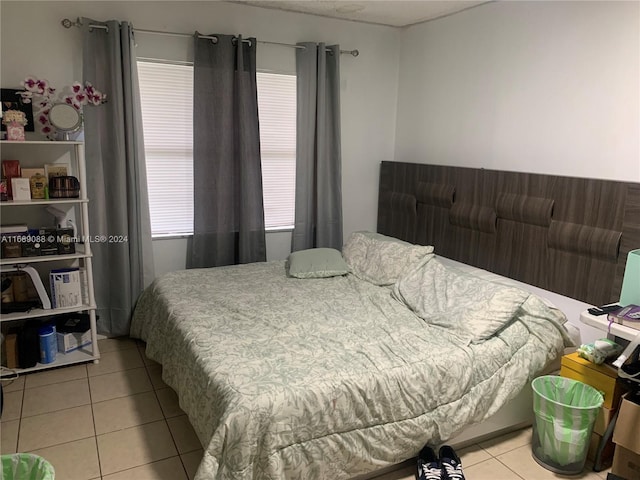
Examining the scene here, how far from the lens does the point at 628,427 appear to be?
2.02m

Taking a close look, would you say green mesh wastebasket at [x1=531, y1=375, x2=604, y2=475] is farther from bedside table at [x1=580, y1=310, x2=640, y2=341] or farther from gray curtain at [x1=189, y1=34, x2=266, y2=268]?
gray curtain at [x1=189, y1=34, x2=266, y2=268]

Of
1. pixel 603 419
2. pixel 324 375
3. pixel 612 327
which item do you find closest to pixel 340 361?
pixel 324 375

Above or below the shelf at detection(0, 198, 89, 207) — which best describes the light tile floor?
below

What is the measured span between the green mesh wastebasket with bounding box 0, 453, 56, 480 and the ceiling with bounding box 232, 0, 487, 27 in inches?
124

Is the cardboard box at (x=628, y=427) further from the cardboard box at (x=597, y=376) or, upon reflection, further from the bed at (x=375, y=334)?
the bed at (x=375, y=334)

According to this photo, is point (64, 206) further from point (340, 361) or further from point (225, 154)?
point (340, 361)

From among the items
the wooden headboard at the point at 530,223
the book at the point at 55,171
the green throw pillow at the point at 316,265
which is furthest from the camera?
the green throw pillow at the point at 316,265

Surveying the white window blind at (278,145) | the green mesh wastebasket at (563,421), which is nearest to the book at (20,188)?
the white window blind at (278,145)

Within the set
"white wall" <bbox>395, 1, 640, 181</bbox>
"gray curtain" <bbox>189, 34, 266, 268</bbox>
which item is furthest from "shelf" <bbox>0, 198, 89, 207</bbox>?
"white wall" <bbox>395, 1, 640, 181</bbox>

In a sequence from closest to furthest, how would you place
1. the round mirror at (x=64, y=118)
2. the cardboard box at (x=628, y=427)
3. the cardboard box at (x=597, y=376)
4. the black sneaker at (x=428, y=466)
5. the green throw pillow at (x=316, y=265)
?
the cardboard box at (x=628, y=427) → the black sneaker at (x=428, y=466) → the cardboard box at (x=597, y=376) → the round mirror at (x=64, y=118) → the green throw pillow at (x=316, y=265)

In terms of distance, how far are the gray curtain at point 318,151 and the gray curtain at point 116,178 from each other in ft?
4.04

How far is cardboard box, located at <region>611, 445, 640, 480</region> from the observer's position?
208cm

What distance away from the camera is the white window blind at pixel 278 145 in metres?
3.81

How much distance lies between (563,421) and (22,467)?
7.11 ft
